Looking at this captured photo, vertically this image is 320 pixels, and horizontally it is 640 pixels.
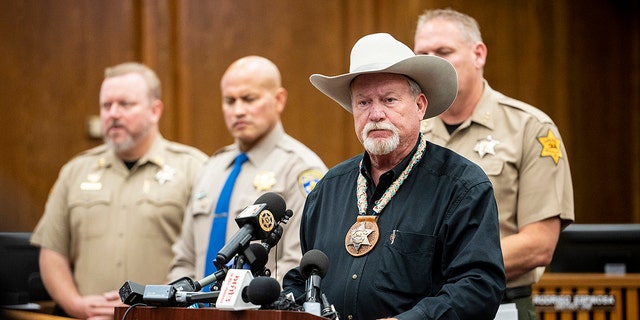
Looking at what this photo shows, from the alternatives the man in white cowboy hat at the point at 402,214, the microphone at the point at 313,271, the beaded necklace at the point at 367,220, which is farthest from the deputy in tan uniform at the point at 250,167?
the microphone at the point at 313,271

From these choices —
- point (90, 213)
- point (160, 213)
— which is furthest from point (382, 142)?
point (90, 213)

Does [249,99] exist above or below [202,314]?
above

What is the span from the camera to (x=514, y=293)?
434cm

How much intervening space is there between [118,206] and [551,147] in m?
2.44

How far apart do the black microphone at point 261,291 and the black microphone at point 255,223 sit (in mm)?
112

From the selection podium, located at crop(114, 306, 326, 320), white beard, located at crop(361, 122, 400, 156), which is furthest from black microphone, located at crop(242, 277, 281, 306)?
white beard, located at crop(361, 122, 400, 156)

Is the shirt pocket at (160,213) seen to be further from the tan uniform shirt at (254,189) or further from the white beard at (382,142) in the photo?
the white beard at (382,142)

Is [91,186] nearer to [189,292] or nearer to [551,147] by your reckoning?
[551,147]

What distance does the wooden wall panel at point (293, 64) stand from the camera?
752 cm

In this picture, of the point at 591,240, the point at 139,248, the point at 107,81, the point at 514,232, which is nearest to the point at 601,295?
the point at 591,240

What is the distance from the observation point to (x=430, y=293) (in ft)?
10.9

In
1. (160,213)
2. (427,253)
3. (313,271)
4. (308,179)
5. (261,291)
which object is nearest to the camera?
(261,291)

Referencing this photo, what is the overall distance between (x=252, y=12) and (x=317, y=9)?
19.3 inches

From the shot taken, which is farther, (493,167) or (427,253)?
(493,167)
